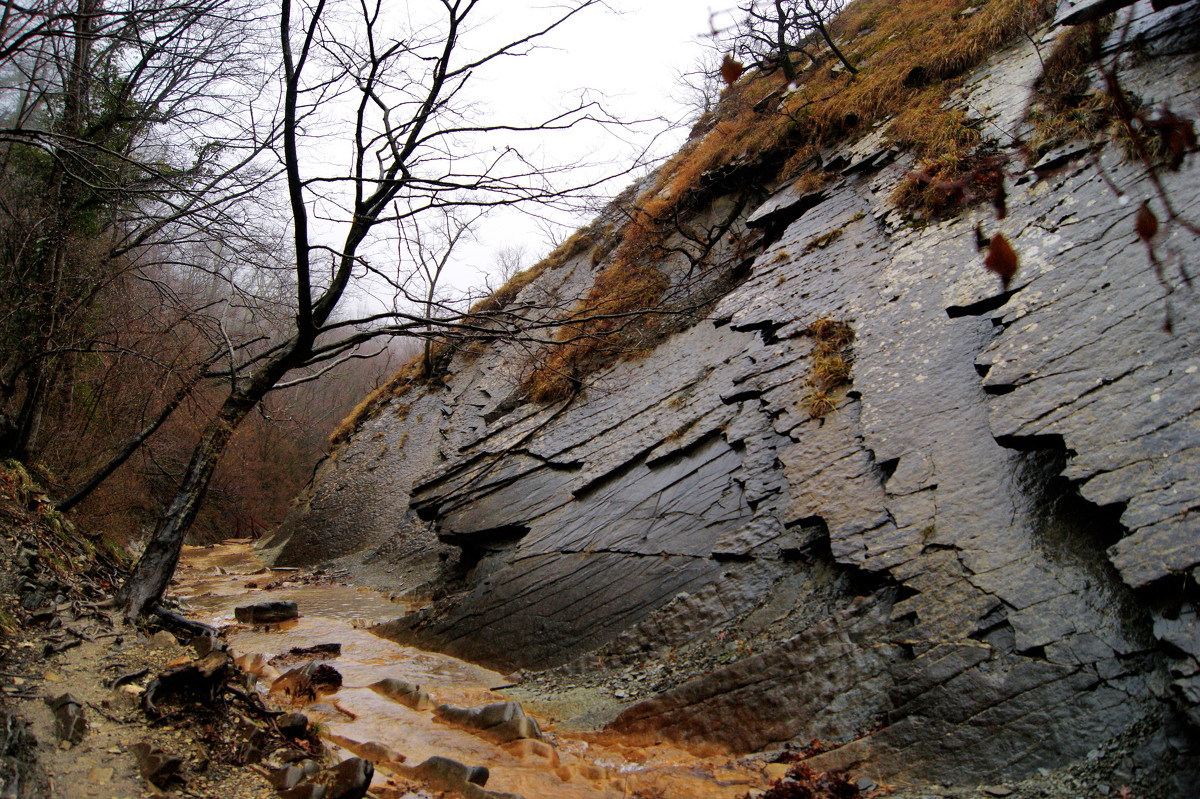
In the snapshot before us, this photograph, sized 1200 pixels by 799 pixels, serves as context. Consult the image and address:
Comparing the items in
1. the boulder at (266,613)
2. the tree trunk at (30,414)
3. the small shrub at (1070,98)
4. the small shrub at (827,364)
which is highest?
the small shrub at (1070,98)

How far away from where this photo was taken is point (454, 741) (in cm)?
412

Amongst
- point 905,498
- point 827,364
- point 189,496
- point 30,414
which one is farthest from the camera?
point 30,414

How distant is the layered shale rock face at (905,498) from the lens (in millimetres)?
2969

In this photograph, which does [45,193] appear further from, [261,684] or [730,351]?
[730,351]

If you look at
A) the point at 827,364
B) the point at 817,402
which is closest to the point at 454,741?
the point at 817,402

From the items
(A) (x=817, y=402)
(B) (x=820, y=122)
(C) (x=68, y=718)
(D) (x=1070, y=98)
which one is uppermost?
(B) (x=820, y=122)

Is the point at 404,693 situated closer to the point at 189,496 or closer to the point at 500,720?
the point at 500,720

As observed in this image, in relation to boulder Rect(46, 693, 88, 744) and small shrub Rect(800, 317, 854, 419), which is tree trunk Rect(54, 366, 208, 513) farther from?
small shrub Rect(800, 317, 854, 419)

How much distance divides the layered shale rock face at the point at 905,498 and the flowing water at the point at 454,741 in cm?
34

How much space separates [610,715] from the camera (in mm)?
4414

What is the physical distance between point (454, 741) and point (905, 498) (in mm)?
3486

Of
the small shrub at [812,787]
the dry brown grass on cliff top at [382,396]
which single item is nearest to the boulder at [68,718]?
the small shrub at [812,787]

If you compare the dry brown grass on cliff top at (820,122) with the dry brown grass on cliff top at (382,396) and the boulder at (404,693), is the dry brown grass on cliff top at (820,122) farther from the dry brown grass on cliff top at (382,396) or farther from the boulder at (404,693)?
the dry brown grass on cliff top at (382,396)

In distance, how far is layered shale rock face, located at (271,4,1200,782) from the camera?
297cm
